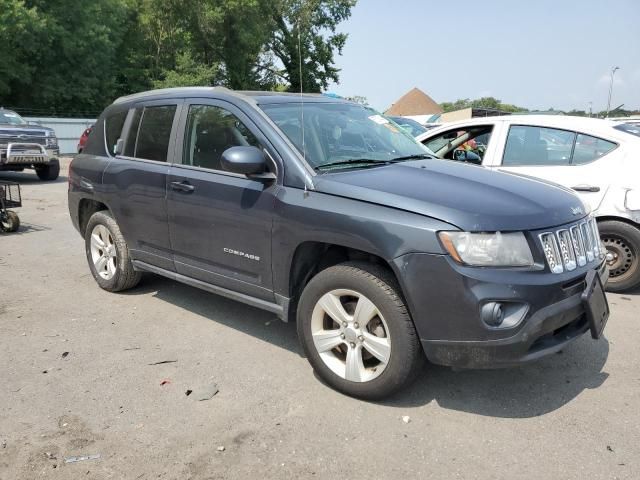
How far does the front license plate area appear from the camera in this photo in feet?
10.1

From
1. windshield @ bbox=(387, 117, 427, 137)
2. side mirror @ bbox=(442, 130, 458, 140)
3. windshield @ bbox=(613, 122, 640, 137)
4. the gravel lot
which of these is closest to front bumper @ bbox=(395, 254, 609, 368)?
the gravel lot

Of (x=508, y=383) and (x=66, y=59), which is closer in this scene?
(x=508, y=383)

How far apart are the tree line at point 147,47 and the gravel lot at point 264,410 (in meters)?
25.0

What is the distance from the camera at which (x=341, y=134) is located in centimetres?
399

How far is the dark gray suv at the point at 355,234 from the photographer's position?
286 cm

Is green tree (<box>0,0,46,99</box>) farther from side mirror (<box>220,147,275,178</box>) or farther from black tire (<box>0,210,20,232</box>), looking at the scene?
side mirror (<box>220,147,275,178</box>)

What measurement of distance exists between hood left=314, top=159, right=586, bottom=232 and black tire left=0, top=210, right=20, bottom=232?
6207mm

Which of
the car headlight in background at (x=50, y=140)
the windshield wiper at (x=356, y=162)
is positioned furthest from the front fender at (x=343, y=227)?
the car headlight in background at (x=50, y=140)

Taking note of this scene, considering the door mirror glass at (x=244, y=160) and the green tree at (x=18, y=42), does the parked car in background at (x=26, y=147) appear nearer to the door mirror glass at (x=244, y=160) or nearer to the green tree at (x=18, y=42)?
the door mirror glass at (x=244, y=160)

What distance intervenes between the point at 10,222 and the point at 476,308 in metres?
7.28

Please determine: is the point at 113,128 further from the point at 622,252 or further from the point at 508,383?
the point at 622,252

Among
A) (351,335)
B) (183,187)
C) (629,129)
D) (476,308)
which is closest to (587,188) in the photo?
(629,129)

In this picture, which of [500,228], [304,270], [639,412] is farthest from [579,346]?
[304,270]

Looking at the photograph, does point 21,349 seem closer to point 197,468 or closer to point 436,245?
point 197,468
